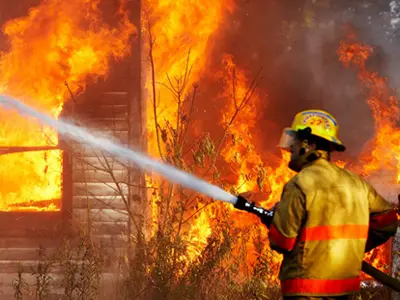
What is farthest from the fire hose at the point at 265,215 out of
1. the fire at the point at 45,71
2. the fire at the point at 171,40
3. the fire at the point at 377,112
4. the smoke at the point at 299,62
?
the smoke at the point at 299,62

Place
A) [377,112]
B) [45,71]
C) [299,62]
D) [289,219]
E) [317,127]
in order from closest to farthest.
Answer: [289,219], [317,127], [45,71], [377,112], [299,62]

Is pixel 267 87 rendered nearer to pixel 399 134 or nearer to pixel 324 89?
pixel 324 89

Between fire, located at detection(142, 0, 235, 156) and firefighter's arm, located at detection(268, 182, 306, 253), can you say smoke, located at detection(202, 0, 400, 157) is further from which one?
firefighter's arm, located at detection(268, 182, 306, 253)

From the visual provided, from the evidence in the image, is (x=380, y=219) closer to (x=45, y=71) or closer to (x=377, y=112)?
(x=45, y=71)

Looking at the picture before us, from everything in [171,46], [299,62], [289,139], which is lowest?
[289,139]

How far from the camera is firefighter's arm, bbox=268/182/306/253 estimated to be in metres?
4.18

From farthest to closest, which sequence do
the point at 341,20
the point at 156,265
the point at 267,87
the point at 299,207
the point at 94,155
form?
the point at 341,20 < the point at 267,87 < the point at 94,155 < the point at 156,265 < the point at 299,207

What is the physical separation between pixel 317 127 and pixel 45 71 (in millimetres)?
5428

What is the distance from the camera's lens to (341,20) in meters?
13.2

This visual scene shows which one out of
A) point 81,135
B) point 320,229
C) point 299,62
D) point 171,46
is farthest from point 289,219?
point 299,62

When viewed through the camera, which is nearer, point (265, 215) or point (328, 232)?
point (328, 232)

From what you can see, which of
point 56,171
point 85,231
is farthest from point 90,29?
point 85,231

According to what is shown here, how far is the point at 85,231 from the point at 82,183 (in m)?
0.94

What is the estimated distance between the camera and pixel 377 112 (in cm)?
1221
